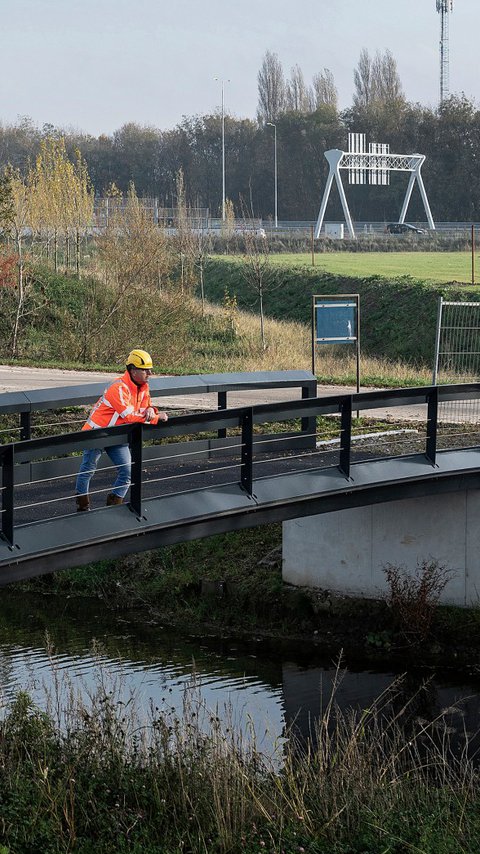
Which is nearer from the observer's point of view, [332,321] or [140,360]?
[140,360]

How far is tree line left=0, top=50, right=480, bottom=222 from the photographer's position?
306ft

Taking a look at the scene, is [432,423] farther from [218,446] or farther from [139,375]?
[139,375]

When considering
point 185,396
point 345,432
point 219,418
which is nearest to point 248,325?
point 185,396

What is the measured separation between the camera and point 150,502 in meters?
10.4

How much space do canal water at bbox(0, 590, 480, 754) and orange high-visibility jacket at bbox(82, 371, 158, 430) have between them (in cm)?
229

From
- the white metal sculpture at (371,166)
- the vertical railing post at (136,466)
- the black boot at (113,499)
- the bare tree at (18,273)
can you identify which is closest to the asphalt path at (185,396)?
the bare tree at (18,273)

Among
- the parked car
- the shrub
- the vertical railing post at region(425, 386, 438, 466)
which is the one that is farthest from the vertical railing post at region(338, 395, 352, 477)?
the parked car

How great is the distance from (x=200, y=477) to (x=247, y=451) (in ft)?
7.13

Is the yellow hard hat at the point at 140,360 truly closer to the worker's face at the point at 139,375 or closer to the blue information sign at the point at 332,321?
the worker's face at the point at 139,375

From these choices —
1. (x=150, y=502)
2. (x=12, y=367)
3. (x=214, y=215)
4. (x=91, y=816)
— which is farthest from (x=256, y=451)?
(x=214, y=215)

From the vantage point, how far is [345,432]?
11.8 meters

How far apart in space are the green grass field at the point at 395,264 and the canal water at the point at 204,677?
34142 mm

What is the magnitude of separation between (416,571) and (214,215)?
8931cm

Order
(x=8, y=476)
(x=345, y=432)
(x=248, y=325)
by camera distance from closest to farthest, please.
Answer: (x=8, y=476)
(x=345, y=432)
(x=248, y=325)
